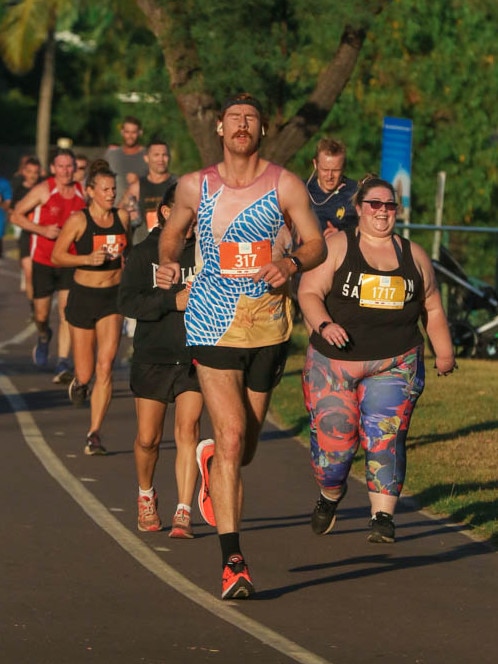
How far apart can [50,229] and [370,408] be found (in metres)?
8.70

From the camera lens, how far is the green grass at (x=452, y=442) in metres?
10.9

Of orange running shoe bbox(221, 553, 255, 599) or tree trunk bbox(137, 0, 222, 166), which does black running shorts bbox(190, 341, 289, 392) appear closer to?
orange running shoe bbox(221, 553, 255, 599)

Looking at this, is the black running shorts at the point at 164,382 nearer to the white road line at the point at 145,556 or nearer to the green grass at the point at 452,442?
the white road line at the point at 145,556

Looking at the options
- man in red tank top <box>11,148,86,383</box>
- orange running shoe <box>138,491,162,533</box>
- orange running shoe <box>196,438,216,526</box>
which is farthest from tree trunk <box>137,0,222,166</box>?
orange running shoe <box>196,438,216,526</box>

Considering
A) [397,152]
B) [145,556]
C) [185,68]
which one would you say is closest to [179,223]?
[145,556]

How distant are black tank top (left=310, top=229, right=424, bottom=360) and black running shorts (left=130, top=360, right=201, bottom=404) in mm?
983

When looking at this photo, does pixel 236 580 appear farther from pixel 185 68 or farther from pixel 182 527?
pixel 185 68

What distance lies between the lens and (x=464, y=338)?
21094 mm

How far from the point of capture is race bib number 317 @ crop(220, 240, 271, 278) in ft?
26.5

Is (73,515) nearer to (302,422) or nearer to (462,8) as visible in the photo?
(302,422)

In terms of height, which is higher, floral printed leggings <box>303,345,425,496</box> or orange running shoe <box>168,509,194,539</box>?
floral printed leggings <box>303,345,425,496</box>

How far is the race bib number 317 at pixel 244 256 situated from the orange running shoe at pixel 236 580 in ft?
4.05

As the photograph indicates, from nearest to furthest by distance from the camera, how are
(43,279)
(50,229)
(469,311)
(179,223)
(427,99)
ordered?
(179,223) < (50,229) < (43,279) < (469,311) < (427,99)

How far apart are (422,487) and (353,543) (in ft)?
6.66
